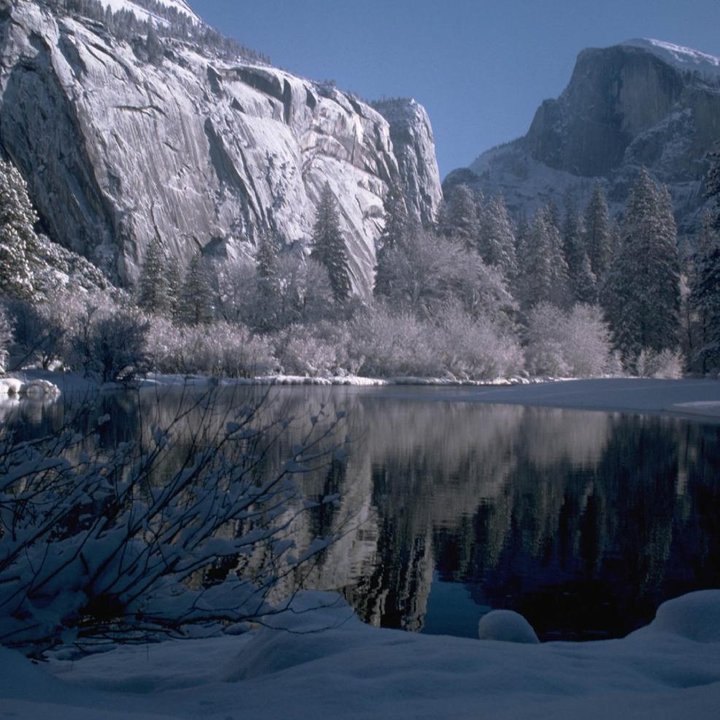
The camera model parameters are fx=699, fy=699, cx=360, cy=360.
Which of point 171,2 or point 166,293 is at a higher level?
point 171,2

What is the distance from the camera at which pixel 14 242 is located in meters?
32.4

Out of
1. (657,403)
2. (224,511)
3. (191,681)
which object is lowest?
(191,681)

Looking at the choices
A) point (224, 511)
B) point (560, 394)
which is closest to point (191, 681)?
point (224, 511)

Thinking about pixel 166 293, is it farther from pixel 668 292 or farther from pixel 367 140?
pixel 367 140

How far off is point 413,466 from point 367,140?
8484 centimetres

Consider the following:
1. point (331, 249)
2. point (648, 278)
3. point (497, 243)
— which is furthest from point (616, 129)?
point (648, 278)

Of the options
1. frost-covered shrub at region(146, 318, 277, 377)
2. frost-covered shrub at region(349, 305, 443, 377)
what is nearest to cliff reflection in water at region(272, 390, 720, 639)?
frost-covered shrub at region(146, 318, 277, 377)

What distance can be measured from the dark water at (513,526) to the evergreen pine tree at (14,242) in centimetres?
2003

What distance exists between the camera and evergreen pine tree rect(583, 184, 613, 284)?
5688 centimetres

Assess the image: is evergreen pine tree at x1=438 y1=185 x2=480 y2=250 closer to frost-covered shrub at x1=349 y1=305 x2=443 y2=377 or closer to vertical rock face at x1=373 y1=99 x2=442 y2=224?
frost-covered shrub at x1=349 y1=305 x2=443 y2=377

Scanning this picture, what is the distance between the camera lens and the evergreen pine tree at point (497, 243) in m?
51.5

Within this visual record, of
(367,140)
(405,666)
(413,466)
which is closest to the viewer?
(405,666)

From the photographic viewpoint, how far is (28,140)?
54500 millimetres

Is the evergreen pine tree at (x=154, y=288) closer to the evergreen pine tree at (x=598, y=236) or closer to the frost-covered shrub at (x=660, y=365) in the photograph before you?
the frost-covered shrub at (x=660, y=365)
